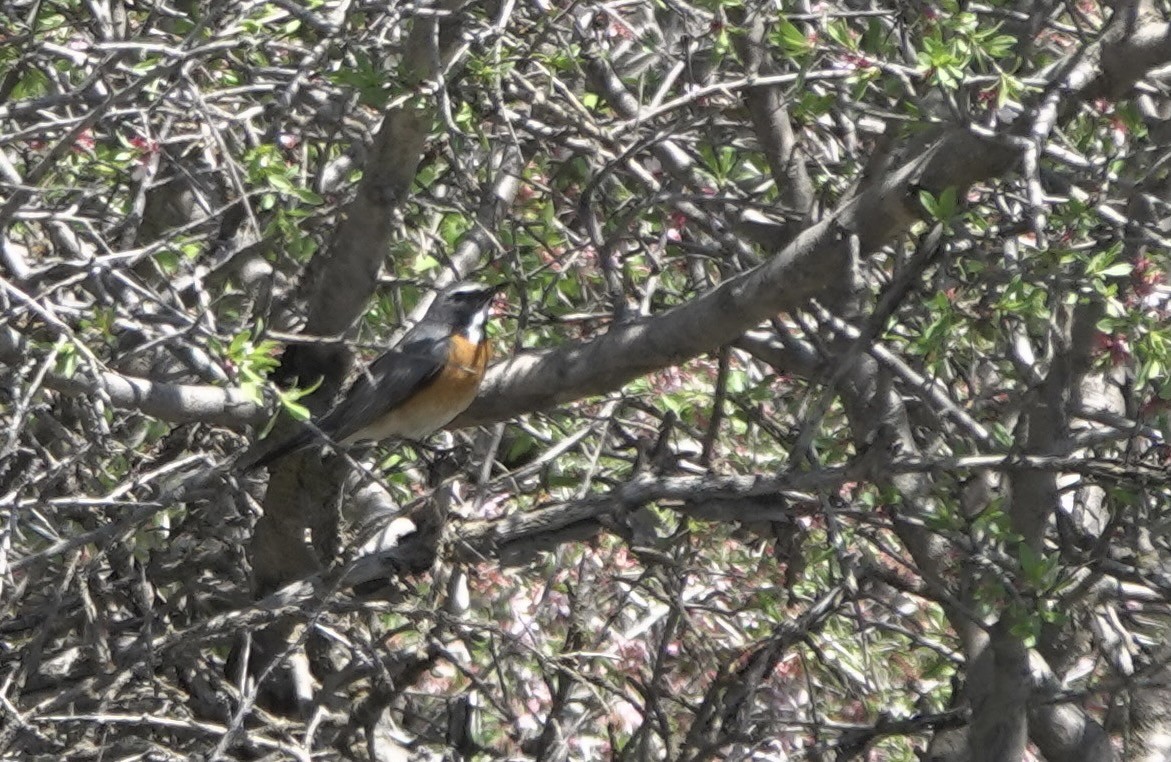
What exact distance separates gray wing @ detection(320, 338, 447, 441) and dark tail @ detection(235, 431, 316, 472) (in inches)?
18.5

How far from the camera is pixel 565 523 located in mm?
4734

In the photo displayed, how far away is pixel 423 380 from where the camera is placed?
19.8ft

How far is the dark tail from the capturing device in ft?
16.1

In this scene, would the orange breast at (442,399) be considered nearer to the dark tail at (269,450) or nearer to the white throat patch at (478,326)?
the white throat patch at (478,326)

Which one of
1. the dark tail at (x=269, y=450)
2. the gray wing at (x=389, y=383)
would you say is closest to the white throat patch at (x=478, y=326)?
the gray wing at (x=389, y=383)

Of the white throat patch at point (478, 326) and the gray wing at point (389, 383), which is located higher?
the white throat patch at point (478, 326)

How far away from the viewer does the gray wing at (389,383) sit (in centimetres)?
561

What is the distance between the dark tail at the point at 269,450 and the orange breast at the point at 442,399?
22.0 inches

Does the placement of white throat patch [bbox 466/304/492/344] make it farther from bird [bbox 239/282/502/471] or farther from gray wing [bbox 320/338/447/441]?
gray wing [bbox 320/338/447/441]

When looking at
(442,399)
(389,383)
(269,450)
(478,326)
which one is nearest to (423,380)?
(389,383)

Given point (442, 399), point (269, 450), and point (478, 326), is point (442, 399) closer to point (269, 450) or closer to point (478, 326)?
point (478, 326)

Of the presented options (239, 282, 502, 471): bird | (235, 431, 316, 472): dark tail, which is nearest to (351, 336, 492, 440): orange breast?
(239, 282, 502, 471): bird

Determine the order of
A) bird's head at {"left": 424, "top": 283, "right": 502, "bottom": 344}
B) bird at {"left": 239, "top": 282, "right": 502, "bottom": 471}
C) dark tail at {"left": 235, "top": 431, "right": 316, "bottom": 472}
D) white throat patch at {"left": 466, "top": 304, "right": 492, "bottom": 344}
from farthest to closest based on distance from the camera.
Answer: white throat patch at {"left": 466, "top": 304, "right": 492, "bottom": 344}, bird at {"left": 239, "top": 282, "right": 502, "bottom": 471}, bird's head at {"left": 424, "top": 283, "right": 502, "bottom": 344}, dark tail at {"left": 235, "top": 431, "right": 316, "bottom": 472}

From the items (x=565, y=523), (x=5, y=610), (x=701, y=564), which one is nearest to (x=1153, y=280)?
(x=565, y=523)
